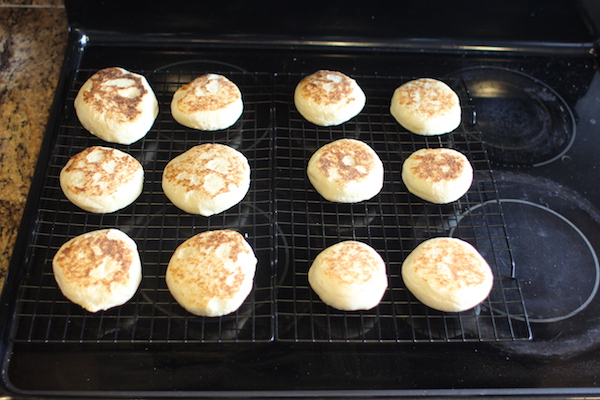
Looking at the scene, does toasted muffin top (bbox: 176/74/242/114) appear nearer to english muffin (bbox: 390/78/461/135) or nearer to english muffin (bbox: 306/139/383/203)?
english muffin (bbox: 306/139/383/203)

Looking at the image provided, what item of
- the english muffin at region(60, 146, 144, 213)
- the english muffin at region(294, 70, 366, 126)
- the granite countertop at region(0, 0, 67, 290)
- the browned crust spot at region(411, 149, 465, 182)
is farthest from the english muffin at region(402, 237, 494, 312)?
the granite countertop at region(0, 0, 67, 290)

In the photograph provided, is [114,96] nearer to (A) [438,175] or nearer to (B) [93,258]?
(B) [93,258]

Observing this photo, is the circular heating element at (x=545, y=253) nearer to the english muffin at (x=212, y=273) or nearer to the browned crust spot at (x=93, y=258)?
the english muffin at (x=212, y=273)

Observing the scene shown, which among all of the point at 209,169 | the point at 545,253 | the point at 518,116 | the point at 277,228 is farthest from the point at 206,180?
the point at 518,116

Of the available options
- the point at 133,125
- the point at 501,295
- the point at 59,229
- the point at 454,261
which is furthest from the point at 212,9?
the point at 501,295

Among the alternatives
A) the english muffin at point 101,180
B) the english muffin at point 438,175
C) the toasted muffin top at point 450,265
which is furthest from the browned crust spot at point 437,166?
the english muffin at point 101,180

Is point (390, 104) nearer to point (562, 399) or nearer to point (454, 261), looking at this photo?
point (454, 261)
